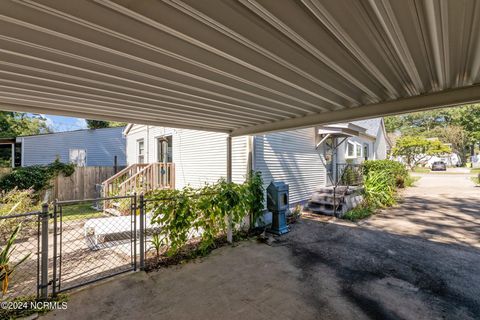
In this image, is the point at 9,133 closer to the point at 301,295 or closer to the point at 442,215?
the point at 301,295

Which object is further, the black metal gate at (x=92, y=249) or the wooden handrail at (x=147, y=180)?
the wooden handrail at (x=147, y=180)

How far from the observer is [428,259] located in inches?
176

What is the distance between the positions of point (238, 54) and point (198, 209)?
10.8ft

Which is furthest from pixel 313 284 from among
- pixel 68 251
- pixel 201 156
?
pixel 201 156

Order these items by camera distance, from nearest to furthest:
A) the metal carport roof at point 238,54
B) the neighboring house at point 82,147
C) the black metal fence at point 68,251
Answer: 1. the metal carport roof at point 238,54
2. the black metal fence at point 68,251
3. the neighboring house at point 82,147

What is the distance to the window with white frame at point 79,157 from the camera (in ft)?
49.2

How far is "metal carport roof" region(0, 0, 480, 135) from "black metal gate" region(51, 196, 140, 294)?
1.88 meters

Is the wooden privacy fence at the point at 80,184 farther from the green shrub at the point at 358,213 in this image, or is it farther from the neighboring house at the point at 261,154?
the green shrub at the point at 358,213

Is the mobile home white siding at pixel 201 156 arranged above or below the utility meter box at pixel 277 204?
above

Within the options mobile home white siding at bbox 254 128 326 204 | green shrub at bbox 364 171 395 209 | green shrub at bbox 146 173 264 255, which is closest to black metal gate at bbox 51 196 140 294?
green shrub at bbox 146 173 264 255

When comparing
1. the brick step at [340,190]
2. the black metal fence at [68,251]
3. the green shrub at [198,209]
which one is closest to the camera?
the black metal fence at [68,251]

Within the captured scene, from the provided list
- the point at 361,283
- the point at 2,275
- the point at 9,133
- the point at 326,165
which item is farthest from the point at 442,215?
the point at 9,133

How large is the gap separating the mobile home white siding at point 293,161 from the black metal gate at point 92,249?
11.8 ft

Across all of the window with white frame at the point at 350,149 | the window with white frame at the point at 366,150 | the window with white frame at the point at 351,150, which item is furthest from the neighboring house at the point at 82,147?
the window with white frame at the point at 366,150
